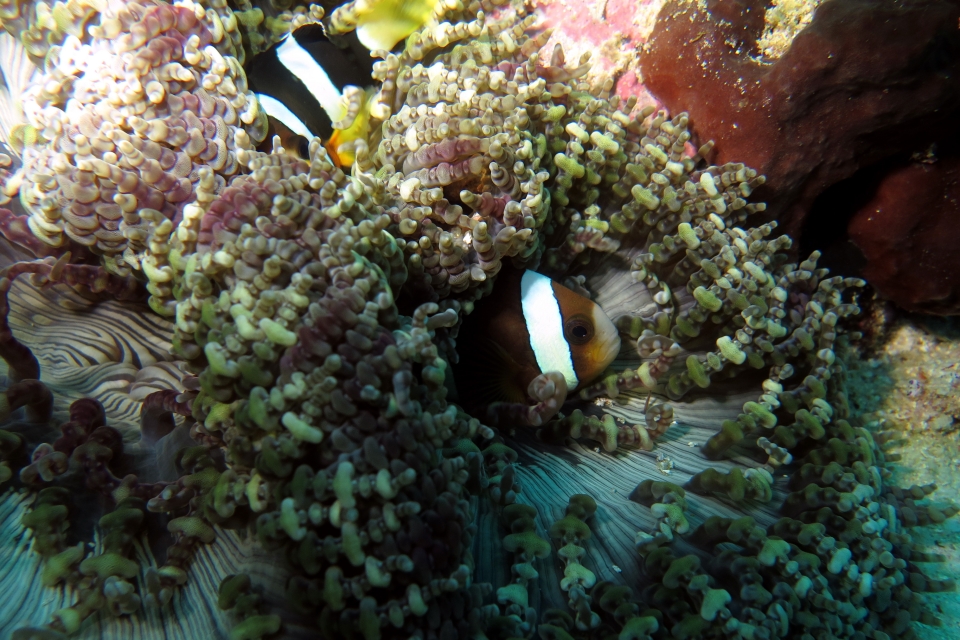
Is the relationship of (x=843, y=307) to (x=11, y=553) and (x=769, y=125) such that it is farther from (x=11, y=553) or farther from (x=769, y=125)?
(x=11, y=553)

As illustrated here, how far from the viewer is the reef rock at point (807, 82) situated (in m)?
2.05

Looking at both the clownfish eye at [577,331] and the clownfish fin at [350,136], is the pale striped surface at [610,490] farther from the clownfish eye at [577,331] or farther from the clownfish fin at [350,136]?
the clownfish fin at [350,136]

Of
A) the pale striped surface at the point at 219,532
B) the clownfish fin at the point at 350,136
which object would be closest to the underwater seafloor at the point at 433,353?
the pale striped surface at the point at 219,532

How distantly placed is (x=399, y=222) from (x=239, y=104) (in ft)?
2.03

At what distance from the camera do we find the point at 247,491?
1.34 metres

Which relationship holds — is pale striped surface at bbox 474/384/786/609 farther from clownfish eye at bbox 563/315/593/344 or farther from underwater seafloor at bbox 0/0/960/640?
clownfish eye at bbox 563/315/593/344

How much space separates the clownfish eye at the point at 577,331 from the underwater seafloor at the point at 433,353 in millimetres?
192

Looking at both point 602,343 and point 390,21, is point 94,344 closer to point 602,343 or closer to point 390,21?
point 390,21

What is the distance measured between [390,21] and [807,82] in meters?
1.65

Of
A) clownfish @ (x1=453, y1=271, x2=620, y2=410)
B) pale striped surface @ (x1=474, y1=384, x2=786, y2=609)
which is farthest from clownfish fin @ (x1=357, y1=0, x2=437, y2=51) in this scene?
pale striped surface @ (x1=474, y1=384, x2=786, y2=609)

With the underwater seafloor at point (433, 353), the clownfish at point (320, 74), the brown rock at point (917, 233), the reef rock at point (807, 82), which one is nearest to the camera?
the underwater seafloor at point (433, 353)

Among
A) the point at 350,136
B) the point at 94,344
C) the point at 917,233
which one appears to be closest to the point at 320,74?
the point at 350,136

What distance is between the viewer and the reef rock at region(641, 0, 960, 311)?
205 centimetres

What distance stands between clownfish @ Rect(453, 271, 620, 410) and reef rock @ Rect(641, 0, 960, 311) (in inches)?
37.0
